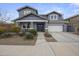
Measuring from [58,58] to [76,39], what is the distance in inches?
137

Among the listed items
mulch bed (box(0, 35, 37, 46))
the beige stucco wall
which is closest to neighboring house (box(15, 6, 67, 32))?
the beige stucco wall

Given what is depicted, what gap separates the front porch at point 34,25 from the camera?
8105 millimetres

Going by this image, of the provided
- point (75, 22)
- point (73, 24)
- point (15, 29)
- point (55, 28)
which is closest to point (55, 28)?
point (55, 28)

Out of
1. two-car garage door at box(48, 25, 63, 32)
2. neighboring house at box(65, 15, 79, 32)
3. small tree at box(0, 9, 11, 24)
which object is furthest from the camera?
two-car garage door at box(48, 25, 63, 32)

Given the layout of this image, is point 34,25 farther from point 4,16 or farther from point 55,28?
point 4,16

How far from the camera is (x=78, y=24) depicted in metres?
8.17

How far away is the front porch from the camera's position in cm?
811

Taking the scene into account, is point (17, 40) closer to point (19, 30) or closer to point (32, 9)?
point (19, 30)

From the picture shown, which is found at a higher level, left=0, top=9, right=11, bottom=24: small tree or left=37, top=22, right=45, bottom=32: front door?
left=0, top=9, right=11, bottom=24: small tree

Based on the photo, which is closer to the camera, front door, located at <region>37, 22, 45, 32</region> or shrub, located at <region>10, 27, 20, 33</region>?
shrub, located at <region>10, 27, 20, 33</region>

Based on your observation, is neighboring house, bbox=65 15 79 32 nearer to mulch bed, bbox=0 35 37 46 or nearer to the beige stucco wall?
the beige stucco wall

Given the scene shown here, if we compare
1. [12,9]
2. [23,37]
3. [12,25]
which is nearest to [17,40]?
[23,37]

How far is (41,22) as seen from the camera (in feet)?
27.7

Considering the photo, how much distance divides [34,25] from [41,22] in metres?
0.41
